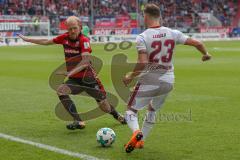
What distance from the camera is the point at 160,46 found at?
6.86 m

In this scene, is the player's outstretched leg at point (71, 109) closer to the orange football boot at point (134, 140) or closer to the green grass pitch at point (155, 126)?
the green grass pitch at point (155, 126)

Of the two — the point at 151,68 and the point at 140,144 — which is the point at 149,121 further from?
the point at 151,68

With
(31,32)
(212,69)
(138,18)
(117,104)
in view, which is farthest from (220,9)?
(117,104)

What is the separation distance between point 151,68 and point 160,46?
37cm

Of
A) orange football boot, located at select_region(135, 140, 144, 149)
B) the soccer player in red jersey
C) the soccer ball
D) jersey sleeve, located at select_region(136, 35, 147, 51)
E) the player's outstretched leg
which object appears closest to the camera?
jersey sleeve, located at select_region(136, 35, 147, 51)

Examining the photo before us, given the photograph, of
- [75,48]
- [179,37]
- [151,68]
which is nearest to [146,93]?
[151,68]

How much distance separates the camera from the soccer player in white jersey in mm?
6785

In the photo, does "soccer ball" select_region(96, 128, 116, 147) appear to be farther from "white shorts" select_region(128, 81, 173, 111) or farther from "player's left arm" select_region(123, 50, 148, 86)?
"player's left arm" select_region(123, 50, 148, 86)

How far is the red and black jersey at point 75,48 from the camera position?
8.56 meters

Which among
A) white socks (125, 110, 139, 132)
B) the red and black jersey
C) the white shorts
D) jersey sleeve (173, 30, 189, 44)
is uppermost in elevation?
jersey sleeve (173, 30, 189, 44)

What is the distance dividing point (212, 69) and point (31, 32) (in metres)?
28.1

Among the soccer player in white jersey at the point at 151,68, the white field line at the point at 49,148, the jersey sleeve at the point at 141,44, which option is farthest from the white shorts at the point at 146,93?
the white field line at the point at 49,148

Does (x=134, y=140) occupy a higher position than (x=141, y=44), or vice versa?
(x=141, y=44)

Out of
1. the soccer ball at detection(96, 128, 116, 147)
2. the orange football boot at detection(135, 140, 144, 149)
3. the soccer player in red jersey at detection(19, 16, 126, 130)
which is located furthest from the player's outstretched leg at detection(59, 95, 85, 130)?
the orange football boot at detection(135, 140, 144, 149)
